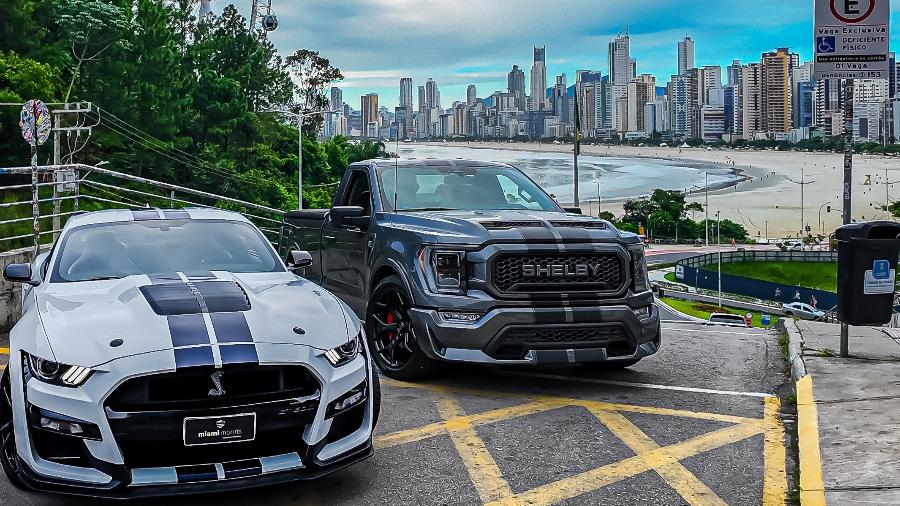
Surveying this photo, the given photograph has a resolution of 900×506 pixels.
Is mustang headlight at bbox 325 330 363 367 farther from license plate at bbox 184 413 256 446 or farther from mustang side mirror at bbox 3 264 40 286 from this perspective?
mustang side mirror at bbox 3 264 40 286

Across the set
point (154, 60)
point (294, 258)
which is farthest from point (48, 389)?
point (154, 60)

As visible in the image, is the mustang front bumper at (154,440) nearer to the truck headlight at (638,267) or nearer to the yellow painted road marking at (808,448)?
the yellow painted road marking at (808,448)

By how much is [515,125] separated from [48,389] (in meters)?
39.7

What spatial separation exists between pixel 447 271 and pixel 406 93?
197 inches

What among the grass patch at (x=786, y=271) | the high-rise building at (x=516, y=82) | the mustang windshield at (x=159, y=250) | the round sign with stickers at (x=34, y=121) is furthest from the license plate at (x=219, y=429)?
the grass patch at (x=786, y=271)

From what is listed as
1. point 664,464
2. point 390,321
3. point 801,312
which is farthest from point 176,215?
point 801,312

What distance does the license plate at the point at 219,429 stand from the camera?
4.21 meters

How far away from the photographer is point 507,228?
7.04 metres

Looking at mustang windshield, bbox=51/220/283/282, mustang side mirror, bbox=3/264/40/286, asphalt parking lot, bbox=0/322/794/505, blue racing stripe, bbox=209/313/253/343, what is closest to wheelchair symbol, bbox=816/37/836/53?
asphalt parking lot, bbox=0/322/794/505

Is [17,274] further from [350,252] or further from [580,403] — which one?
[580,403]

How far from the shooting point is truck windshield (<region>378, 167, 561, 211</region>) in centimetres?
823

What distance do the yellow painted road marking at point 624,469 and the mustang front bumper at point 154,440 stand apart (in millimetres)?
1077

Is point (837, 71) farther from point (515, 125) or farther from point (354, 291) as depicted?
point (515, 125)

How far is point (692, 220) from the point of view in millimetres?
153125
